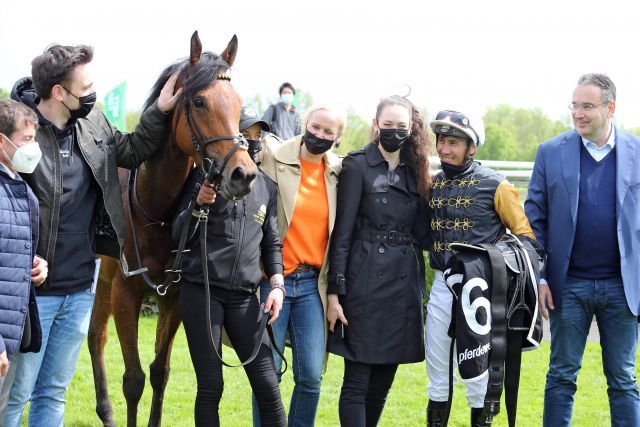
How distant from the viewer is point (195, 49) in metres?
3.94

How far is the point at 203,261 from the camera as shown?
3.68m

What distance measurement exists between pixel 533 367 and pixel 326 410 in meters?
2.54

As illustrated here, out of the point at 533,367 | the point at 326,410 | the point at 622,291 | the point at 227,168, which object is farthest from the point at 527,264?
the point at 533,367

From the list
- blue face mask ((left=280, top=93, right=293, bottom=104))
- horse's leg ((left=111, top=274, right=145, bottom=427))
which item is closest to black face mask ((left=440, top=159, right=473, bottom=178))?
horse's leg ((left=111, top=274, right=145, bottom=427))

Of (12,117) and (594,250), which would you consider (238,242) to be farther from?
(594,250)

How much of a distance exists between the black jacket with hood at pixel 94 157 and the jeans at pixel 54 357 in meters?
0.10

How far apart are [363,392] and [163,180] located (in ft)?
5.26

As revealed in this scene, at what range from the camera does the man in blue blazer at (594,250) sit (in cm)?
439

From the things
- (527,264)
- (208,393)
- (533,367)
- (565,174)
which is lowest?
(533,367)

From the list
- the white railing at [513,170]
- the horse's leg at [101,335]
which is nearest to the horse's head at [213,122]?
the horse's leg at [101,335]

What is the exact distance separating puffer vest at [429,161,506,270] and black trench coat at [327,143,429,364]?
147 mm

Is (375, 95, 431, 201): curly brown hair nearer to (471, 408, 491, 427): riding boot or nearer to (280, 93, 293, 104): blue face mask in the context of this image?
(471, 408, 491, 427): riding boot

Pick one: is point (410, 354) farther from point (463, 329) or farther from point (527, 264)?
point (527, 264)

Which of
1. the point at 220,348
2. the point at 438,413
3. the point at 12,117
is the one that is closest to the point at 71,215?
the point at 12,117
